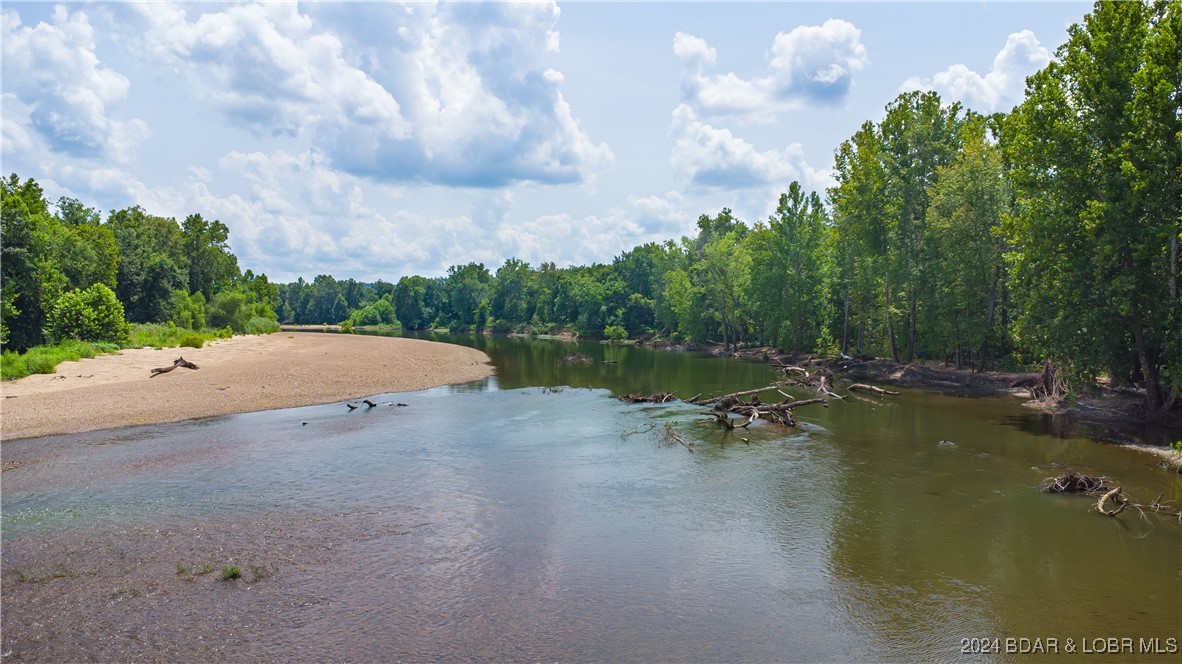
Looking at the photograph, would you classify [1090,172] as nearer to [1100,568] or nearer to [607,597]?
[1100,568]

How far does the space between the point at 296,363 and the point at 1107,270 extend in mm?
53579

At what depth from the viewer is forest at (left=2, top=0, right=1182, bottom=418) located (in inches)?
993

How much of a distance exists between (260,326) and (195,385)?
68.9 meters

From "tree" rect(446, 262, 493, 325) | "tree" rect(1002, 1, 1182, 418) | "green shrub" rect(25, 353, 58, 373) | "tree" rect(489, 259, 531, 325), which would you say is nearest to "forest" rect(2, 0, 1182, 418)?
"tree" rect(1002, 1, 1182, 418)

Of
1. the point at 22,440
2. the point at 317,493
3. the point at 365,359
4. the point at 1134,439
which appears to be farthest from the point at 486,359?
the point at 1134,439

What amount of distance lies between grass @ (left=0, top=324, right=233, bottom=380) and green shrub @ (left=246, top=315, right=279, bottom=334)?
68.4 feet

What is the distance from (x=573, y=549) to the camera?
1474cm

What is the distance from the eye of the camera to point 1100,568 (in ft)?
43.9

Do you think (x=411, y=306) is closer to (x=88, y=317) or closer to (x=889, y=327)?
(x=88, y=317)

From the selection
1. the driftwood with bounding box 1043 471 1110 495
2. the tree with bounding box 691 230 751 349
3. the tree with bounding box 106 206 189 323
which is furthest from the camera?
the tree with bounding box 691 230 751 349

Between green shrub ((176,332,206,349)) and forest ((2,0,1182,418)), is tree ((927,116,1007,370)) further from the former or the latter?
green shrub ((176,332,206,349))

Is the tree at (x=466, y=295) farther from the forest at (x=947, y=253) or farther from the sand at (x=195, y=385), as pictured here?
the sand at (x=195, y=385)

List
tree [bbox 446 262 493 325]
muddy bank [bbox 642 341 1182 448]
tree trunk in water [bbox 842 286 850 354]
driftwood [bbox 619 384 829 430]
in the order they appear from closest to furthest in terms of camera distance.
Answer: muddy bank [bbox 642 341 1182 448], driftwood [bbox 619 384 829 430], tree trunk in water [bbox 842 286 850 354], tree [bbox 446 262 493 325]

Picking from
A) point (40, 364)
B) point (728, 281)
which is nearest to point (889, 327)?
point (728, 281)
